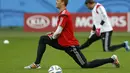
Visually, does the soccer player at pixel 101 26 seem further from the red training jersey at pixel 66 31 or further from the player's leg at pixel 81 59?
the red training jersey at pixel 66 31

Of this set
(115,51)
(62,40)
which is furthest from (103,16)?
(62,40)

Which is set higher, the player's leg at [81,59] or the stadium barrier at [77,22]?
the player's leg at [81,59]

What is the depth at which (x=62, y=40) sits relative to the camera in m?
11.5

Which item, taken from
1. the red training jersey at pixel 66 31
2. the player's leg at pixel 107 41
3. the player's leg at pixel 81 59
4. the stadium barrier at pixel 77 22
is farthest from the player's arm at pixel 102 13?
the stadium barrier at pixel 77 22

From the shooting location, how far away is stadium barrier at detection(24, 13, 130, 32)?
94.8 feet

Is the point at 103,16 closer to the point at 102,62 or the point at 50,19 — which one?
the point at 102,62

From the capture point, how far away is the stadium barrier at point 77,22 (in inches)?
1138

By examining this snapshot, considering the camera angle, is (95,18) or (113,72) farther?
(95,18)

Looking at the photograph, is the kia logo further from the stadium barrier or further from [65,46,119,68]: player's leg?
[65,46,119,68]: player's leg

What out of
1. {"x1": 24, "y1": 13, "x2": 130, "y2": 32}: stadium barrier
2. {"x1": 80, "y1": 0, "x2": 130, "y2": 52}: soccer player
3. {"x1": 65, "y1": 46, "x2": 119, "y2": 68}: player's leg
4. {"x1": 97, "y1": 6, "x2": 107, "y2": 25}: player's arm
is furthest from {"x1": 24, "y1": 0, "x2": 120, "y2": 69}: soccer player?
{"x1": 24, "y1": 13, "x2": 130, "y2": 32}: stadium barrier

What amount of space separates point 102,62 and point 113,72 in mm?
620

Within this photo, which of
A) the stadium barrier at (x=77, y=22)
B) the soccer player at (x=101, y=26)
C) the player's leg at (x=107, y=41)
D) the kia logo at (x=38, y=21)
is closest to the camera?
the soccer player at (x=101, y=26)

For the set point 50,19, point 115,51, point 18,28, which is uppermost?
point 115,51

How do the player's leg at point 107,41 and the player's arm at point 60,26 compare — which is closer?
the player's arm at point 60,26
